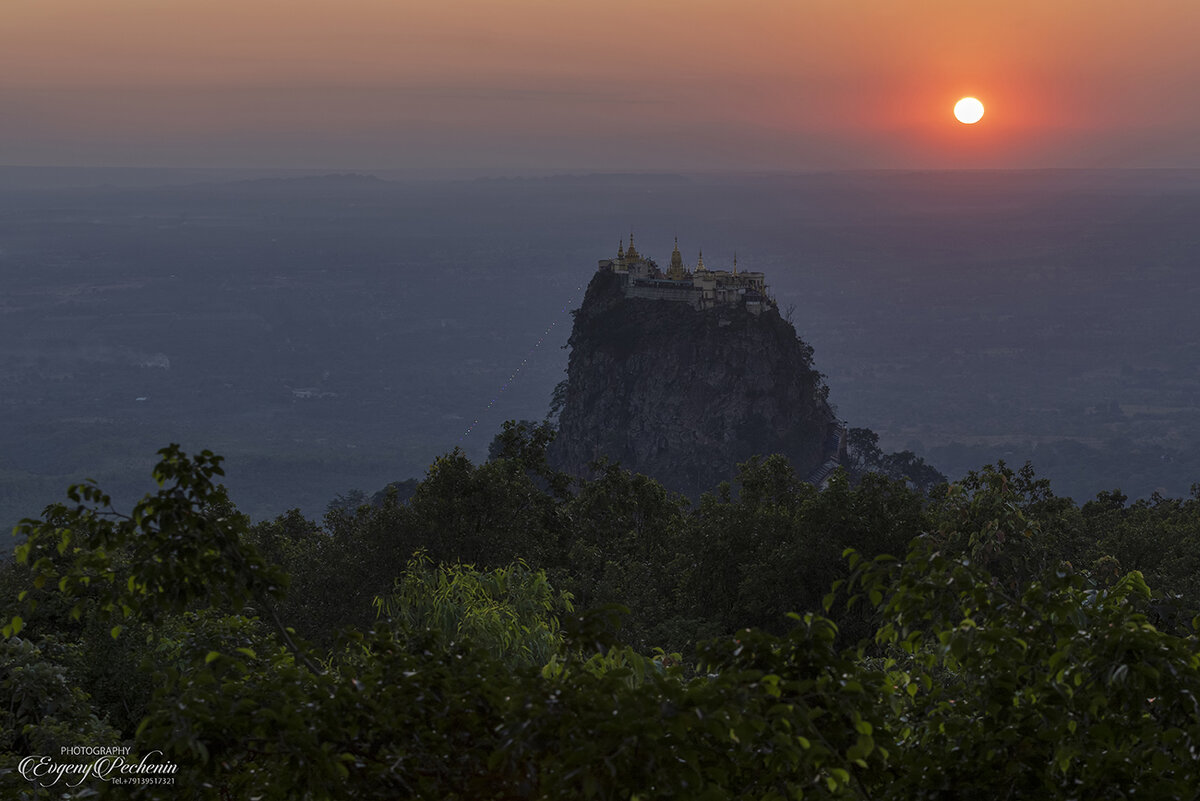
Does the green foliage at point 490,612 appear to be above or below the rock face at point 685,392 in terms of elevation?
above

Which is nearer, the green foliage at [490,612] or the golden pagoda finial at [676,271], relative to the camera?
the green foliage at [490,612]

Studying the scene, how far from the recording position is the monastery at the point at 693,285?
448 feet

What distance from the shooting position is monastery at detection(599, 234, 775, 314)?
137m

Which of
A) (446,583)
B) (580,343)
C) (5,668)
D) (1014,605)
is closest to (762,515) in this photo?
(446,583)

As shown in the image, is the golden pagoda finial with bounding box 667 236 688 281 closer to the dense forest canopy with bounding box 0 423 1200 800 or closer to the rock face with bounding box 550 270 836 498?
the rock face with bounding box 550 270 836 498

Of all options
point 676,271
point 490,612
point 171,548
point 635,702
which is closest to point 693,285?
point 676,271

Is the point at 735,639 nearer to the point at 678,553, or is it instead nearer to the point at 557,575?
the point at 557,575

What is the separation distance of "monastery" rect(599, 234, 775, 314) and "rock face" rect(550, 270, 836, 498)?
103cm

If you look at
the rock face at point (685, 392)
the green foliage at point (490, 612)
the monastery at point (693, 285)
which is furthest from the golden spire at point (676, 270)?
the green foliage at point (490, 612)

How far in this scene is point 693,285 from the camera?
453 ft

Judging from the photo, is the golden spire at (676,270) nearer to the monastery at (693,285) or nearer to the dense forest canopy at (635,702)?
the monastery at (693,285)

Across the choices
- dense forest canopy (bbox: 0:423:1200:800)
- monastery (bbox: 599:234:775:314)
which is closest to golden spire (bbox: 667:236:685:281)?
monastery (bbox: 599:234:775:314)

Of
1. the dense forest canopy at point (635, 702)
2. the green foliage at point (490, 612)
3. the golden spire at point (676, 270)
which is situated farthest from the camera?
the golden spire at point (676, 270)

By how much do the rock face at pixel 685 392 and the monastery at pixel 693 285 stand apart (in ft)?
3.38
